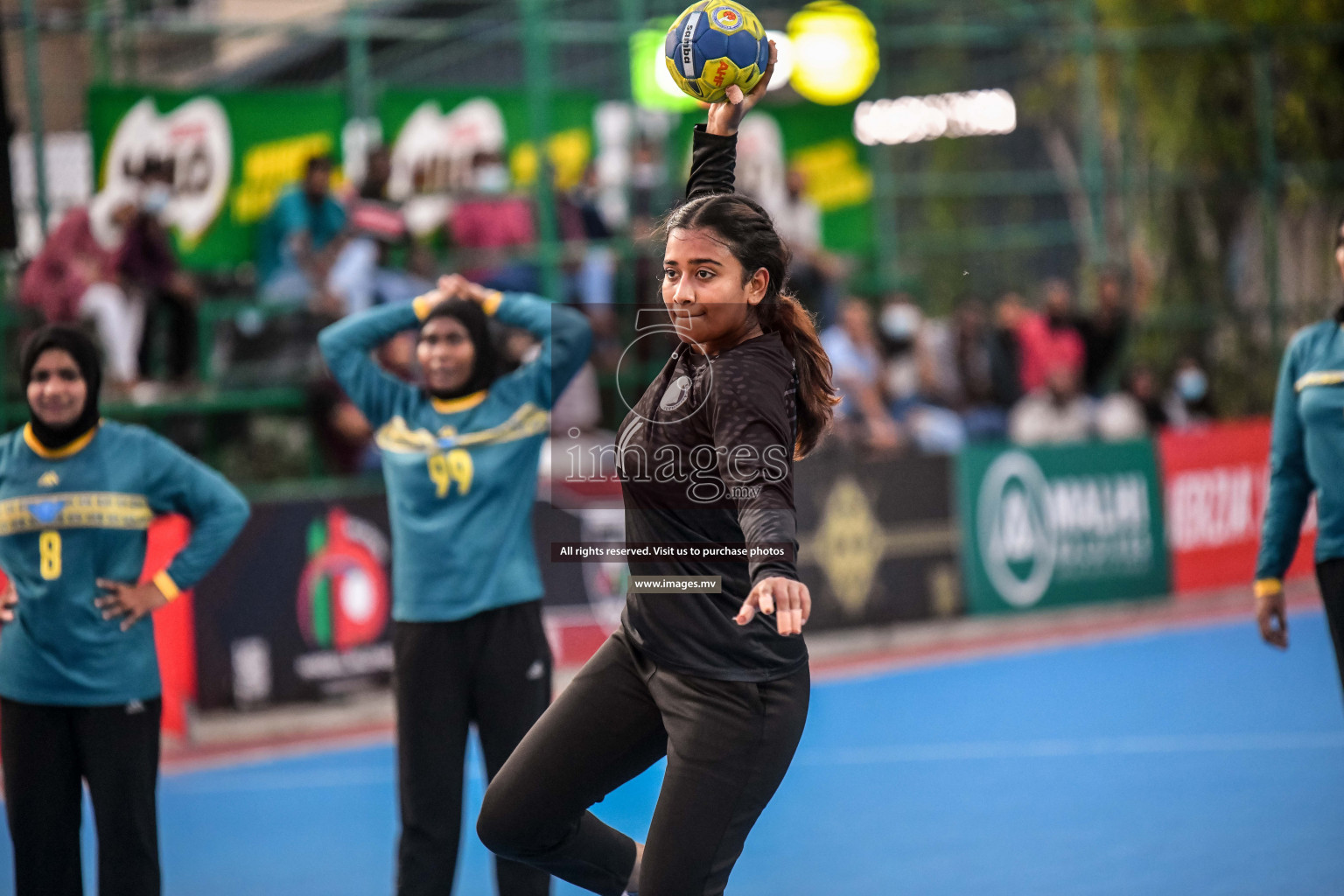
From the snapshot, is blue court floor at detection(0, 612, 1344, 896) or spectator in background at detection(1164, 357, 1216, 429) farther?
spectator in background at detection(1164, 357, 1216, 429)

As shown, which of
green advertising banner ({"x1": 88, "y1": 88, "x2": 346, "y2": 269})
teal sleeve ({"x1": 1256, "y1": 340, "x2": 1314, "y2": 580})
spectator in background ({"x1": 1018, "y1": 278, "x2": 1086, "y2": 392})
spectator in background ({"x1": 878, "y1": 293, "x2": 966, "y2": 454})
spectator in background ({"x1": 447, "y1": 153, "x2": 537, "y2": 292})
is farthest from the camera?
spectator in background ({"x1": 1018, "y1": 278, "x2": 1086, "y2": 392})

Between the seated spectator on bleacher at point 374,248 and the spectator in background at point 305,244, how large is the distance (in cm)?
10

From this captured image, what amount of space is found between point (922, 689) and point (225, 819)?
17.6ft

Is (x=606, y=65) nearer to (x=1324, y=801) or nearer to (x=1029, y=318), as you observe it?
(x=1029, y=318)

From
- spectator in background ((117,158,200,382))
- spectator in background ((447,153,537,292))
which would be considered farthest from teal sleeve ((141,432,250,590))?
spectator in background ((447,153,537,292))

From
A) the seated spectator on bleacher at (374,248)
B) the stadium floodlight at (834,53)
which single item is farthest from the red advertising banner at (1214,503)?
the seated spectator on bleacher at (374,248)

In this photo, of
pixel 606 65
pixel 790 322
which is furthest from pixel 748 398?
pixel 606 65

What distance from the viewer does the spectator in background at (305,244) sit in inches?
484

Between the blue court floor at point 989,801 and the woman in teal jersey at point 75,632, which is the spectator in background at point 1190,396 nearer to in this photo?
the blue court floor at point 989,801

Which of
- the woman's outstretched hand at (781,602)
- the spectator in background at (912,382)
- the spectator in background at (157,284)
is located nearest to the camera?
the woman's outstretched hand at (781,602)

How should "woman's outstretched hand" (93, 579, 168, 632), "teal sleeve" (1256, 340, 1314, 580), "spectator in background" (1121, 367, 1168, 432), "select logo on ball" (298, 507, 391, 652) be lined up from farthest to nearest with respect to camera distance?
"spectator in background" (1121, 367, 1168, 432) < "select logo on ball" (298, 507, 391, 652) < "teal sleeve" (1256, 340, 1314, 580) < "woman's outstretched hand" (93, 579, 168, 632)

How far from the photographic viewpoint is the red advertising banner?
588 inches

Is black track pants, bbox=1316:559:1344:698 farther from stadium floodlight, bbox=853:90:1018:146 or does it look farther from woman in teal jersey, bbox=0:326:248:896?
stadium floodlight, bbox=853:90:1018:146

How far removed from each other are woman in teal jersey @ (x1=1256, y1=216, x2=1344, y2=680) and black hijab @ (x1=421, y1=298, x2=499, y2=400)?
2954 millimetres
